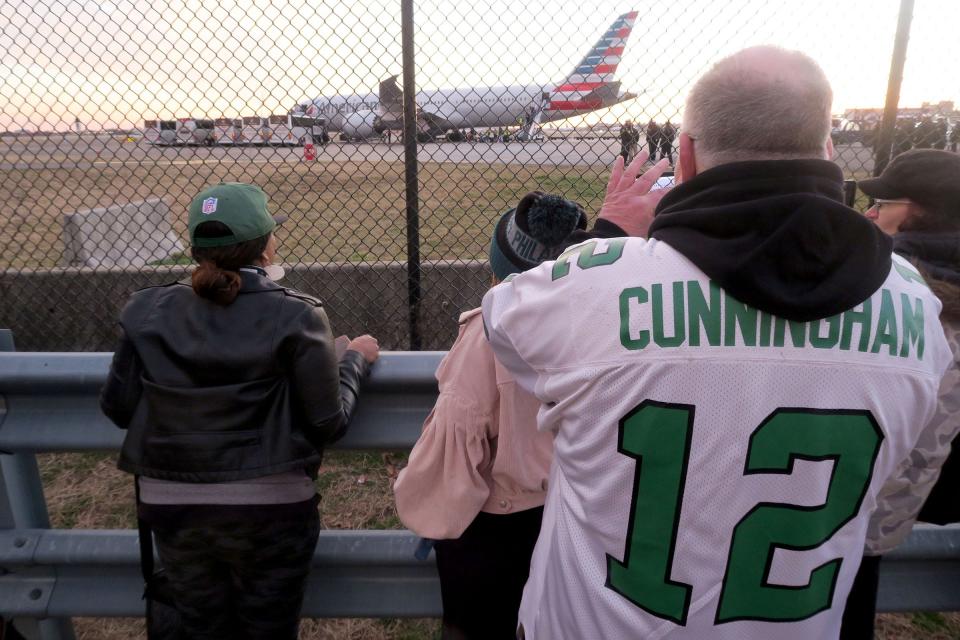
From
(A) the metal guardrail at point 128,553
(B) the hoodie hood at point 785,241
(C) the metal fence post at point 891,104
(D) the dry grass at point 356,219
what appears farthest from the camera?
(D) the dry grass at point 356,219

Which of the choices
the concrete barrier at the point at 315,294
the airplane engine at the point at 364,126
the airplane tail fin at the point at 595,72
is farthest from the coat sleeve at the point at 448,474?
the airplane engine at the point at 364,126

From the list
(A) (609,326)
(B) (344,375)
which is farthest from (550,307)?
(B) (344,375)

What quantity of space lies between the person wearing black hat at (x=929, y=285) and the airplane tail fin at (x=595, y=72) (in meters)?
2.53

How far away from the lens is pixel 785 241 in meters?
1.21

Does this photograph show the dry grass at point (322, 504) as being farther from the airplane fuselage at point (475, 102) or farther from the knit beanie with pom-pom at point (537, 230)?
the airplane fuselage at point (475, 102)

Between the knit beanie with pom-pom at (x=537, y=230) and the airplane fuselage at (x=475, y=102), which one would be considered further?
the airplane fuselage at (x=475, y=102)

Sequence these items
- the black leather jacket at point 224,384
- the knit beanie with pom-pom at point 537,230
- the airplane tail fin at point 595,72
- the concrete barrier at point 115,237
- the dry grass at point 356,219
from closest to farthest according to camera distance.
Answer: the knit beanie with pom-pom at point 537,230
the black leather jacket at point 224,384
the airplane tail fin at point 595,72
the concrete barrier at point 115,237
the dry grass at point 356,219

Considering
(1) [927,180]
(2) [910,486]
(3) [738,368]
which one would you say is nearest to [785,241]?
(3) [738,368]

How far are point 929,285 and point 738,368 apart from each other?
1.00 metres

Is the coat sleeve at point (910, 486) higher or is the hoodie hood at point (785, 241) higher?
the hoodie hood at point (785, 241)

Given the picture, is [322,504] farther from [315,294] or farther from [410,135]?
[410,135]

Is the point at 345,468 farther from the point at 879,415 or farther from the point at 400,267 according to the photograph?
the point at 879,415

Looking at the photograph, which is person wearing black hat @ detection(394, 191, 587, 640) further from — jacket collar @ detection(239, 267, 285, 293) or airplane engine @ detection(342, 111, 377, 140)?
airplane engine @ detection(342, 111, 377, 140)

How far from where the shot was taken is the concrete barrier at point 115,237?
306 inches
